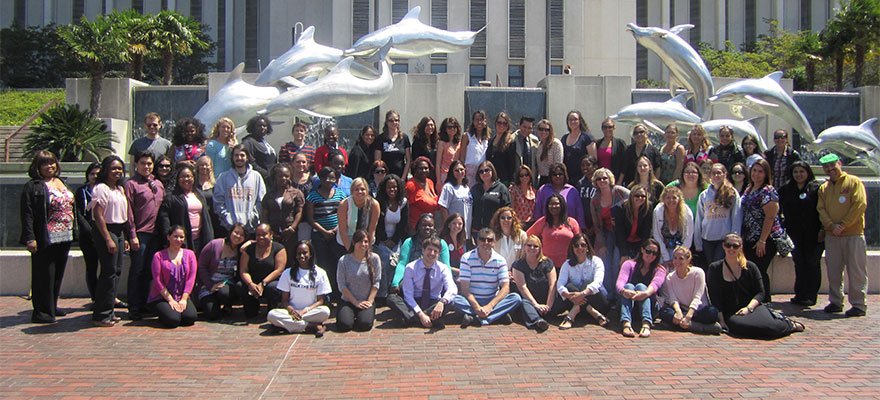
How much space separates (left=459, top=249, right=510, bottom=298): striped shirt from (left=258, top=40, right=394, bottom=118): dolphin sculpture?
179 inches

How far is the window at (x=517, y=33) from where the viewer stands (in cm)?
4150

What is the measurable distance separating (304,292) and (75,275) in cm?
385

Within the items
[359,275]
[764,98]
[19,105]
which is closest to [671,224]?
[359,275]

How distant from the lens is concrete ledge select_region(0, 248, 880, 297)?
911cm

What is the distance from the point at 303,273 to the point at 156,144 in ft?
9.64

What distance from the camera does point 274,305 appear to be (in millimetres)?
7891

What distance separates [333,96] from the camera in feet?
36.4

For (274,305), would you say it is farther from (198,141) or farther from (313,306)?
(198,141)

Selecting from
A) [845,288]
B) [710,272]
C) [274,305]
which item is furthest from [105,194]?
[845,288]

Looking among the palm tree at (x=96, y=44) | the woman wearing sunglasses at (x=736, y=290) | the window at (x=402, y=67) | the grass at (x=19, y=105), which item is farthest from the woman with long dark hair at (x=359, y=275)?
the window at (x=402, y=67)

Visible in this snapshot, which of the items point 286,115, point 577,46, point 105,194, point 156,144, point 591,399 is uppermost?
point 577,46

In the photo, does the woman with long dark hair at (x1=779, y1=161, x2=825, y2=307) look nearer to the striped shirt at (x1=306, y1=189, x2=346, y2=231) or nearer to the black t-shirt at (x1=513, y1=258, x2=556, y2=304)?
the black t-shirt at (x1=513, y1=258, x2=556, y2=304)

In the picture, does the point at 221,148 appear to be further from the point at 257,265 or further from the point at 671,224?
the point at 671,224

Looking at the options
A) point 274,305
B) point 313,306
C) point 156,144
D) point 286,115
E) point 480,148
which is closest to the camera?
point 313,306
